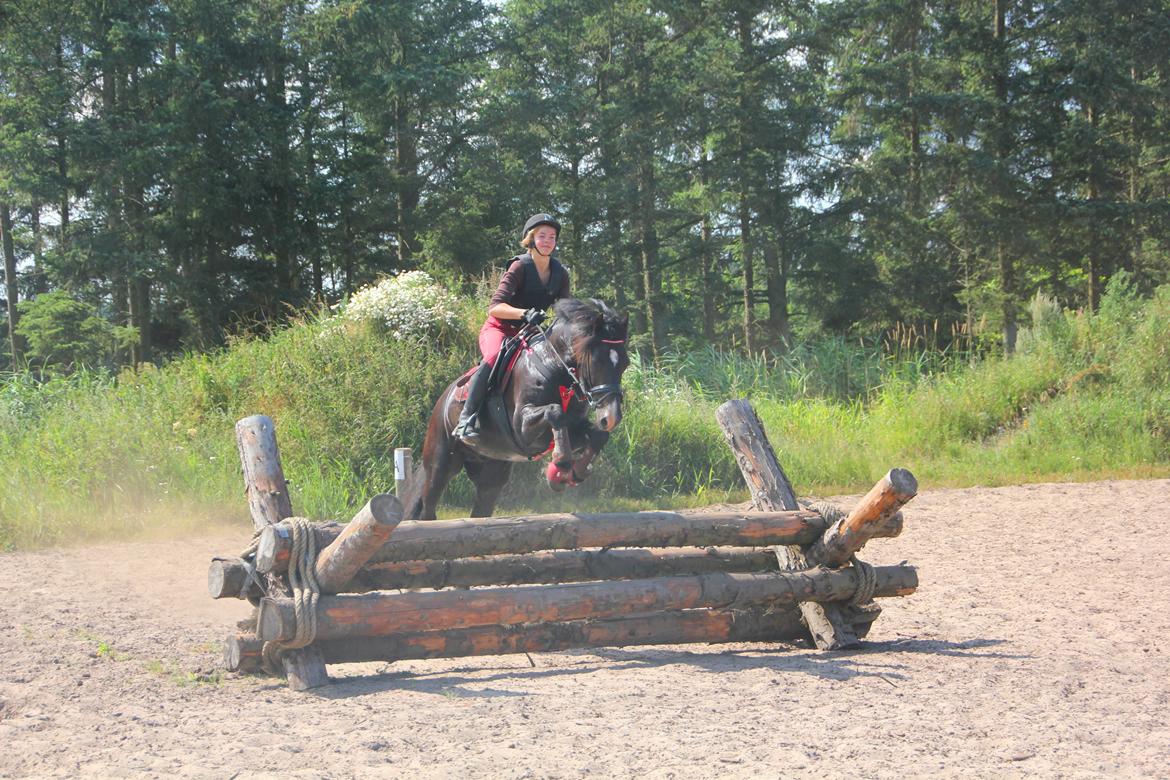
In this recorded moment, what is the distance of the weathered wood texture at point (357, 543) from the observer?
468 cm

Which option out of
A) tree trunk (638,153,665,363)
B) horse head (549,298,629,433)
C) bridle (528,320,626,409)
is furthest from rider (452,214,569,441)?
tree trunk (638,153,665,363)

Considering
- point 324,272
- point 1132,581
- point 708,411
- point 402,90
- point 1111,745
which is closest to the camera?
point 1111,745

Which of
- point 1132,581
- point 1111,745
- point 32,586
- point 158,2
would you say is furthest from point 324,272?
point 1111,745

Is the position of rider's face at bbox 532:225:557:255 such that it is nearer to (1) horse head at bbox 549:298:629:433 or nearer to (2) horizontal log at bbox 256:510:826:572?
(1) horse head at bbox 549:298:629:433

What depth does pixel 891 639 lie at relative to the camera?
6402mm

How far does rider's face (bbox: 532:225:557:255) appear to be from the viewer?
718 centimetres

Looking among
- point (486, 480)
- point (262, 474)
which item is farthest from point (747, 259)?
point (262, 474)

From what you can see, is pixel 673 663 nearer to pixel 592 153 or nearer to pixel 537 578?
pixel 537 578

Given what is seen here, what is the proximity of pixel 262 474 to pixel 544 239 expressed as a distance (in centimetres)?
252

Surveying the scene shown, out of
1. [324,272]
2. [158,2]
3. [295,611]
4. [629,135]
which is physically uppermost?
[158,2]

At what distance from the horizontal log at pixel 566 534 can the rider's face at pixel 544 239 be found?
2222 millimetres

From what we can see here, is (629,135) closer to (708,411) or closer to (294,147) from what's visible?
(294,147)

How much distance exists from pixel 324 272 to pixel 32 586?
1907 cm

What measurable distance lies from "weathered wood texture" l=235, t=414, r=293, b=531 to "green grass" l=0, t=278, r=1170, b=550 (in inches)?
176
